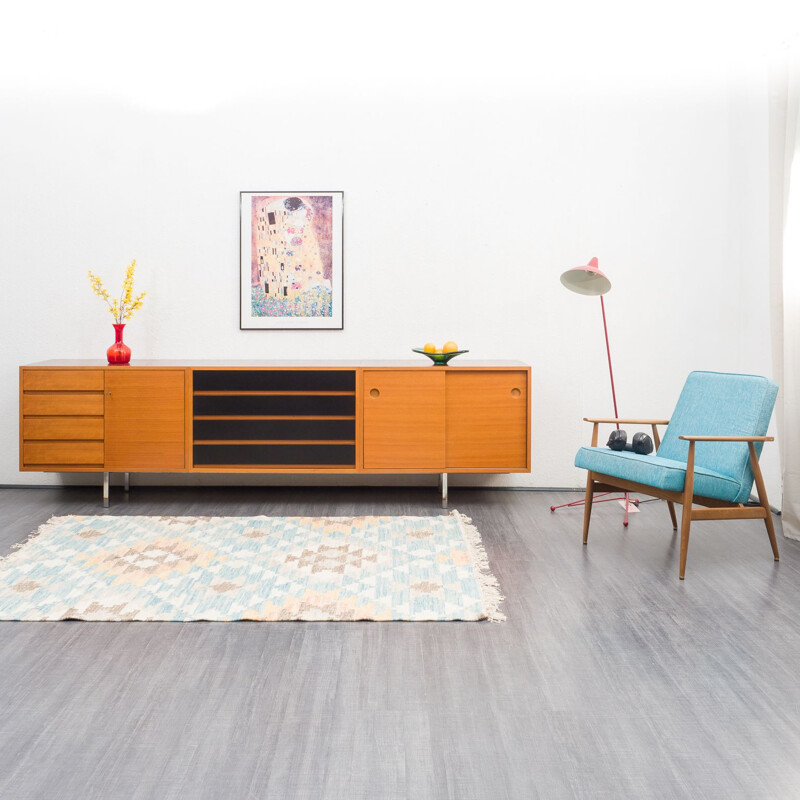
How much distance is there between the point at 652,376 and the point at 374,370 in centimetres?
190

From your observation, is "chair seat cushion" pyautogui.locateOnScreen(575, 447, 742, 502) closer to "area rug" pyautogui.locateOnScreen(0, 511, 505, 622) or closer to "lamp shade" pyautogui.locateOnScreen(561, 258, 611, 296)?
"area rug" pyautogui.locateOnScreen(0, 511, 505, 622)

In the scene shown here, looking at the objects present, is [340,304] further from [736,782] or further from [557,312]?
[736,782]

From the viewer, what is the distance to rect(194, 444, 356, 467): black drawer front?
483 centimetres

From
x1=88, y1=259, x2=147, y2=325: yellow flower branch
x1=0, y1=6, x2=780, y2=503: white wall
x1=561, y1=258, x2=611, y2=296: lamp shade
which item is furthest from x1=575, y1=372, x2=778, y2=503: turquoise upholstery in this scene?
x1=88, y1=259, x2=147, y2=325: yellow flower branch

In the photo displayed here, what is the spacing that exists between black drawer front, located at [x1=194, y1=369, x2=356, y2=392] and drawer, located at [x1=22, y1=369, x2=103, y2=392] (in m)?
0.59

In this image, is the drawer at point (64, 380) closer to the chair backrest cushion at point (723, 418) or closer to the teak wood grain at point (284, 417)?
the teak wood grain at point (284, 417)

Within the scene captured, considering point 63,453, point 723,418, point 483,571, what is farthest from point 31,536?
point 723,418

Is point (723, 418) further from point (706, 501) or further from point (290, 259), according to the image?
point (290, 259)

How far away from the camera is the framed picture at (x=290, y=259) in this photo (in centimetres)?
529

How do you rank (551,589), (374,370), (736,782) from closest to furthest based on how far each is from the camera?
(736,782) → (551,589) → (374,370)

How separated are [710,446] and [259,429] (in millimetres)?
2518

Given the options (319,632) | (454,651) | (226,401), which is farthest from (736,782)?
(226,401)

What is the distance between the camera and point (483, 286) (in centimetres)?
534

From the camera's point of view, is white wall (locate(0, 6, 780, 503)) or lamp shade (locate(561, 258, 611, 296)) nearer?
lamp shade (locate(561, 258, 611, 296))
